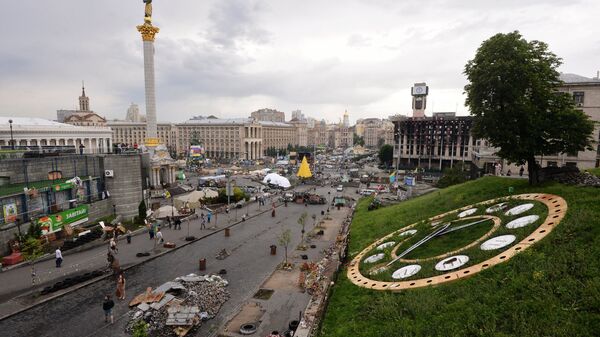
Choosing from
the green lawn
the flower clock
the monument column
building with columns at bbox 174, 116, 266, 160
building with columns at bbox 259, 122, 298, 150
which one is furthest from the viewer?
building with columns at bbox 259, 122, 298, 150

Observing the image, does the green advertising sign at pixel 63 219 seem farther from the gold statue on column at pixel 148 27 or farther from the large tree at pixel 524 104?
the gold statue on column at pixel 148 27

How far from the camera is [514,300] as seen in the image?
10.6 m

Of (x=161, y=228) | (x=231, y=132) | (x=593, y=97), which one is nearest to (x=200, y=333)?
(x=161, y=228)

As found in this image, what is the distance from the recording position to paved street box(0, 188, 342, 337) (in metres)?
15.9

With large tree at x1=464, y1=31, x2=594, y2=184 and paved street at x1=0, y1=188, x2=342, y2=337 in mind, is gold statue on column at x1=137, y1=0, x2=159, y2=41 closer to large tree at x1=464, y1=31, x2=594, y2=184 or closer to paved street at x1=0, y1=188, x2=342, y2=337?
paved street at x1=0, y1=188, x2=342, y2=337

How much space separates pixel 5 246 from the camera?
25.5m

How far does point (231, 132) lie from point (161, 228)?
12670cm

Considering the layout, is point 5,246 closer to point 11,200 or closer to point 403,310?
point 11,200

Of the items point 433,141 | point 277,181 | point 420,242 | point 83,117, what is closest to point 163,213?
point 420,242

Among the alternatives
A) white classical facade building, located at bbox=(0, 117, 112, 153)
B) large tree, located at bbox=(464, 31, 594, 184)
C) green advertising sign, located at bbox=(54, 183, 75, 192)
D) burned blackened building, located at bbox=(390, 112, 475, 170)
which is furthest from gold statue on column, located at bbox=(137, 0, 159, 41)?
burned blackened building, located at bbox=(390, 112, 475, 170)

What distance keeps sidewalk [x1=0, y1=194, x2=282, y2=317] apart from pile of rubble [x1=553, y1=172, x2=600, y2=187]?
2832 centimetres

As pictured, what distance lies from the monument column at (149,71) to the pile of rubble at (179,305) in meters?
54.3

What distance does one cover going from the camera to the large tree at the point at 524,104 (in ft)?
64.1

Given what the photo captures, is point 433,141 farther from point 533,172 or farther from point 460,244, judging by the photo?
point 460,244
